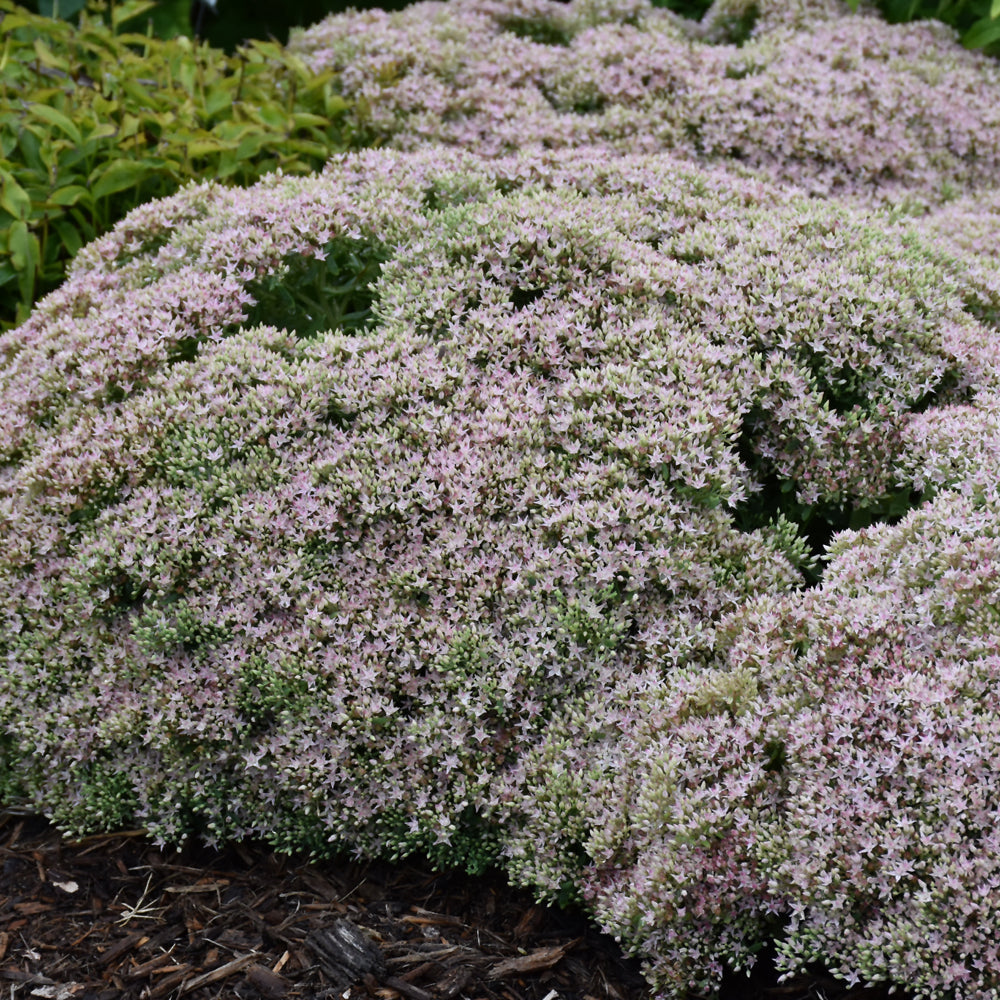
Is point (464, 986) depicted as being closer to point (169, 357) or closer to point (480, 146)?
point (169, 357)

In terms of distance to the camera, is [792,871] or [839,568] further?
[839,568]

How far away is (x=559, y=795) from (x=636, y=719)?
386 mm

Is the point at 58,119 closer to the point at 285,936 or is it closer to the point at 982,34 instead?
the point at 285,936

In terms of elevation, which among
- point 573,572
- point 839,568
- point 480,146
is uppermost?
point 480,146

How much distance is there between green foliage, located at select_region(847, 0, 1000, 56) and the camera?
25.0 ft

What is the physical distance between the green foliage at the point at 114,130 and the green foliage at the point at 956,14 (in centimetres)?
459

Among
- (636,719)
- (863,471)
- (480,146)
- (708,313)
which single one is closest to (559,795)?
(636,719)

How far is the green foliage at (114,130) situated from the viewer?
5.78 metres

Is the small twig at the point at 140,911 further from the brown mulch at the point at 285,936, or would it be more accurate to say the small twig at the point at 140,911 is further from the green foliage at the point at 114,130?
the green foliage at the point at 114,130

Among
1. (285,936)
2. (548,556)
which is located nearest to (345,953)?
(285,936)

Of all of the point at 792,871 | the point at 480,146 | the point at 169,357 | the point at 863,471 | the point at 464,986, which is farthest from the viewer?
the point at 480,146

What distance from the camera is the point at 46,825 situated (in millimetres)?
4309

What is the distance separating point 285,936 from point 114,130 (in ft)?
15.0

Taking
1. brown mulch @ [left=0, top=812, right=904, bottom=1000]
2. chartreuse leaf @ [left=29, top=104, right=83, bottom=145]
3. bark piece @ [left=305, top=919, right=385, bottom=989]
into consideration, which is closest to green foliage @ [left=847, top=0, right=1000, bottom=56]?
chartreuse leaf @ [left=29, top=104, right=83, bottom=145]
